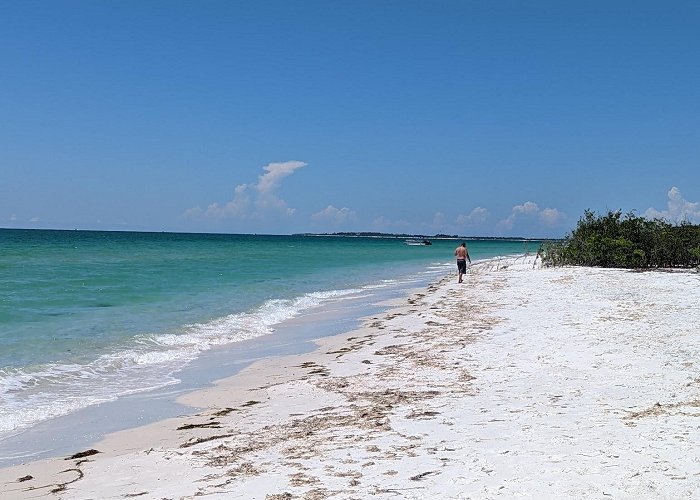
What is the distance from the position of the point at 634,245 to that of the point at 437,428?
25.8 meters

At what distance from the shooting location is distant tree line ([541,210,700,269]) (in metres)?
28.1

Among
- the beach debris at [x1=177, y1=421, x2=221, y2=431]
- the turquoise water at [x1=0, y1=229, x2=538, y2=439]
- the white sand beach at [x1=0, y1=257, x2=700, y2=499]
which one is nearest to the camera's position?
the white sand beach at [x1=0, y1=257, x2=700, y2=499]

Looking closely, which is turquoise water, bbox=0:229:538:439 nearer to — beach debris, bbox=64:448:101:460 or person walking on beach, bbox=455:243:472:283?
beach debris, bbox=64:448:101:460

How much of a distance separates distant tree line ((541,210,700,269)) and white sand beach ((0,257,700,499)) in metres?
17.2

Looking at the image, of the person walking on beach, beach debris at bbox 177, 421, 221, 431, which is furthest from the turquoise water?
the person walking on beach

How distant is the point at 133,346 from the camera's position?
13.0m

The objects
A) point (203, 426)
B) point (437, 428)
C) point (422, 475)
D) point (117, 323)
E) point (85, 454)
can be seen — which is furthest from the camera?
point (117, 323)

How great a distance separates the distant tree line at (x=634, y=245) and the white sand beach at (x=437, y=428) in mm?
17183

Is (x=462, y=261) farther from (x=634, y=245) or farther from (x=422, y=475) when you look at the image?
(x=422, y=475)

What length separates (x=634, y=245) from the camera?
28375 mm

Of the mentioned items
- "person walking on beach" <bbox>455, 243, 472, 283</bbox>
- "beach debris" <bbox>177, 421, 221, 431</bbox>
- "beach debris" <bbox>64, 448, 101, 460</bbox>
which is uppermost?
"person walking on beach" <bbox>455, 243, 472, 283</bbox>

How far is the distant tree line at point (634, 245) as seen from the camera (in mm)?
28094

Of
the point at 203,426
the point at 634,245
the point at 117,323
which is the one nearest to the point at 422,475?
the point at 203,426

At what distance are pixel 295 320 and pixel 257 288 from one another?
383 inches
